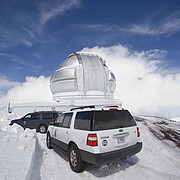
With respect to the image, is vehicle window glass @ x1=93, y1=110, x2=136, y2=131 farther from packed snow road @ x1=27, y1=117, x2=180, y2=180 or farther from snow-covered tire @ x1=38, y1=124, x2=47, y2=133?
snow-covered tire @ x1=38, y1=124, x2=47, y2=133

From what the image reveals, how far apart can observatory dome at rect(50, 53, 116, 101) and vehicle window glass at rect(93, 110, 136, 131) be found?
76.4 feet

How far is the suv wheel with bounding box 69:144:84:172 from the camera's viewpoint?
3916mm

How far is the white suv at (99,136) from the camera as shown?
3557 mm

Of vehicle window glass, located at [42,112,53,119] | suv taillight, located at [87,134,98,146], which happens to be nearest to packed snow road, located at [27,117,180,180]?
suv taillight, located at [87,134,98,146]

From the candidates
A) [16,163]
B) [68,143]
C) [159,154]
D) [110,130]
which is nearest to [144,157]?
[159,154]

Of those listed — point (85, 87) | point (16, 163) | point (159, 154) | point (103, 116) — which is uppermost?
point (85, 87)

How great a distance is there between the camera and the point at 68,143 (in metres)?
4.48

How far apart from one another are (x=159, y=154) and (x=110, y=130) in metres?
3.39

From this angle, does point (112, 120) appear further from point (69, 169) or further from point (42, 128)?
point (42, 128)

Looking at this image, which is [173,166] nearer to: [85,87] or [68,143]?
[68,143]

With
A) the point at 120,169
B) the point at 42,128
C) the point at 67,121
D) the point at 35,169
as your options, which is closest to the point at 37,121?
the point at 42,128

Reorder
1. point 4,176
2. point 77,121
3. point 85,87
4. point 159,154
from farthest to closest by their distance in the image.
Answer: point 85,87 < point 159,154 < point 77,121 < point 4,176

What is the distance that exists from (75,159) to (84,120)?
128 centimetres

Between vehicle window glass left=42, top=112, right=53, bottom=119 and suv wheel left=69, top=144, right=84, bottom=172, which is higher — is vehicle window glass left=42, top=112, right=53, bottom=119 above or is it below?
above
